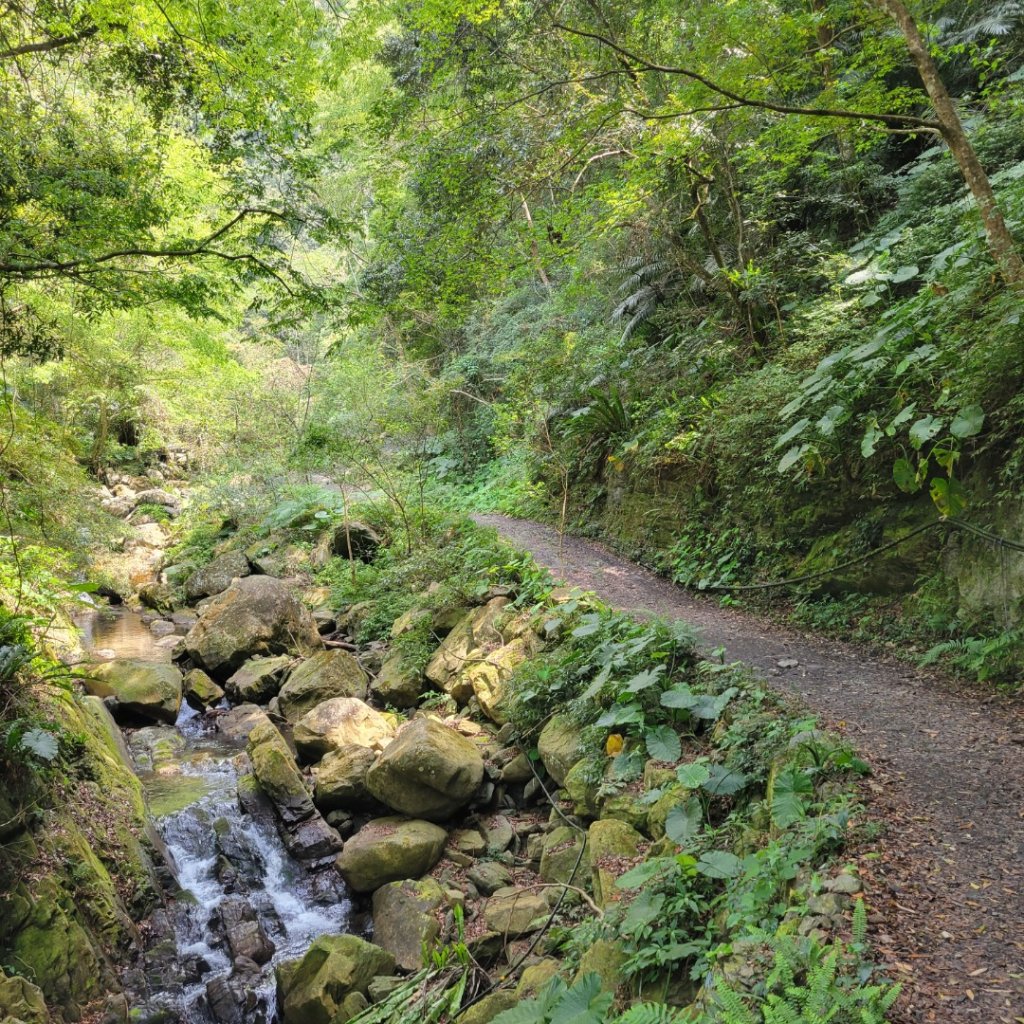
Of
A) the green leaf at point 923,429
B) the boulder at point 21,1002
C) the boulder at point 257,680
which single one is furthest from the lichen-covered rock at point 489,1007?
the boulder at point 257,680

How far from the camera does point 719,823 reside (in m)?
3.90

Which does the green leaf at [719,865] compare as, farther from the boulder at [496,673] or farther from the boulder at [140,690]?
the boulder at [140,690]

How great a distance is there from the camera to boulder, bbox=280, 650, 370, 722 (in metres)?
8.77

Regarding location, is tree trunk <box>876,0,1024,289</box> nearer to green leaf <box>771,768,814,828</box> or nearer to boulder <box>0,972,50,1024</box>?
green leaf <box>771,768,814,828</box>

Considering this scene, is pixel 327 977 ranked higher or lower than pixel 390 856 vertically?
lower

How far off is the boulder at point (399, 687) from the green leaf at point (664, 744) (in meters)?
4.75

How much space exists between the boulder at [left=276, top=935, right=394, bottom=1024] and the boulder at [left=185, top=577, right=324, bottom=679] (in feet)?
20.7

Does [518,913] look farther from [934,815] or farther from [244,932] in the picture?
[934,815]

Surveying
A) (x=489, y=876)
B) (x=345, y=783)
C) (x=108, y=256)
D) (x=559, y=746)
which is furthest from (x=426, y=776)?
(x=108, y=256)

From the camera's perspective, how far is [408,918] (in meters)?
4.97

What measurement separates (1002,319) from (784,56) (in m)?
4.26

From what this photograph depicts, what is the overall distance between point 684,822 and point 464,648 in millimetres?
5061

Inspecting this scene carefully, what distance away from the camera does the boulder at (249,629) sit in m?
10.3

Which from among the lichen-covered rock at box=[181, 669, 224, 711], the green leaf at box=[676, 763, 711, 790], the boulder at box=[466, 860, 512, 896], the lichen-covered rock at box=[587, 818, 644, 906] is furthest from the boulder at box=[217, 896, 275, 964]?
the lichen-covered rock at box=[181, 669, 224, 711]
